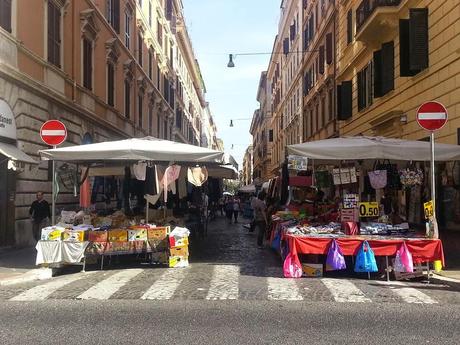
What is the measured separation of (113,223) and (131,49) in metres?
20.4

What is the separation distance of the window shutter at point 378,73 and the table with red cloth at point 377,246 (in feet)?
35.6

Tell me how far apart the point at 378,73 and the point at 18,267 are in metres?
13.7

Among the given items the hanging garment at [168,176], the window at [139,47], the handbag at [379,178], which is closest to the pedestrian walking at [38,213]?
the hanging garment at [168,176]

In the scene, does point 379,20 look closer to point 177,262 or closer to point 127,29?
point 177,262

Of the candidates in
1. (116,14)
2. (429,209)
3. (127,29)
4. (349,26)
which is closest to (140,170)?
(429,209)

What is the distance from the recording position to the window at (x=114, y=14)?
998 inches

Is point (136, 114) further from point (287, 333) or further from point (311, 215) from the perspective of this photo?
point (287, 333)

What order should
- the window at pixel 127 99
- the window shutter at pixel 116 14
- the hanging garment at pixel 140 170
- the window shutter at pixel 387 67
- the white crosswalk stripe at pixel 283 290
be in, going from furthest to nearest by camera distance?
the window at pixel 127 99, the window shutter at pixel 116 14, the window shutter at pixel 387 67, the hanging garment at pixel 140 170, the white crosswalk stripe at pixel 283 290

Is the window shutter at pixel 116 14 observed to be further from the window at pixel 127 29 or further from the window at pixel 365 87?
the window at pixel 365 87

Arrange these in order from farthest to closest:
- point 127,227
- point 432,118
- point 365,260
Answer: point 127,227, point 432,118, point 365,260

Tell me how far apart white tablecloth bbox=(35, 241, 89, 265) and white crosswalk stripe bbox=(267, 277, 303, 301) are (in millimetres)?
3651

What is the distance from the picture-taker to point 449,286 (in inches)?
359

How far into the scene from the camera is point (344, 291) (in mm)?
8508

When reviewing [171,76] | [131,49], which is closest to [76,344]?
[131,49]
